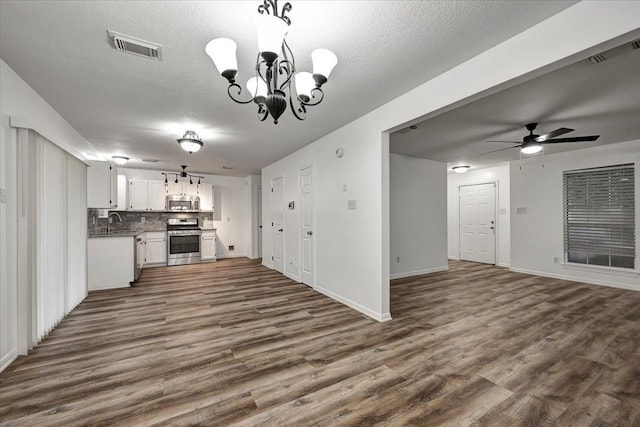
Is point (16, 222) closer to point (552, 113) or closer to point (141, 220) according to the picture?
point (141, 220)

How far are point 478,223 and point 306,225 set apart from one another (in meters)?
5.07

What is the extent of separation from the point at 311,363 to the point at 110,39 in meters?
2.97

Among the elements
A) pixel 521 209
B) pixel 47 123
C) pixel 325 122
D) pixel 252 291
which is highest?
pixel 325 122

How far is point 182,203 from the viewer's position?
23.7 feet

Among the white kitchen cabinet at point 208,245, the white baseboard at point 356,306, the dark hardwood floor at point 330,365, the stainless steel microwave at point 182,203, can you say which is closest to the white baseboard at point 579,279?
the dark hardwood floor at point 330,365

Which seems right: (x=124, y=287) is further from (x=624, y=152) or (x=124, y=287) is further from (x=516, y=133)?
(x=624, y=152)

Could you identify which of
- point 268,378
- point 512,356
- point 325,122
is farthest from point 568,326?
point 325,122

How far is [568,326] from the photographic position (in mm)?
3029

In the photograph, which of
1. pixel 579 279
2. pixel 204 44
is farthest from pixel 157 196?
pixel 579 279

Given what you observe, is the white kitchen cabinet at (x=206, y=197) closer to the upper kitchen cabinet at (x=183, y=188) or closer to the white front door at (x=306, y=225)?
the upper kitchen cabinet at (x=183, y=188)

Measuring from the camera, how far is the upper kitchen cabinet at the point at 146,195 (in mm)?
6746

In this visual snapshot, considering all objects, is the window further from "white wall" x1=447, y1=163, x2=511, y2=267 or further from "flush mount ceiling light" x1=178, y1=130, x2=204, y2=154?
"flush mount ceiling light" x1=178, y1=130, x2=204, y2=154

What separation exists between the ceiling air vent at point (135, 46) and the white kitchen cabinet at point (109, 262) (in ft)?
12.1

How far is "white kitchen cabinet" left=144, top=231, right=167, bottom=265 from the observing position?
6.72 m
